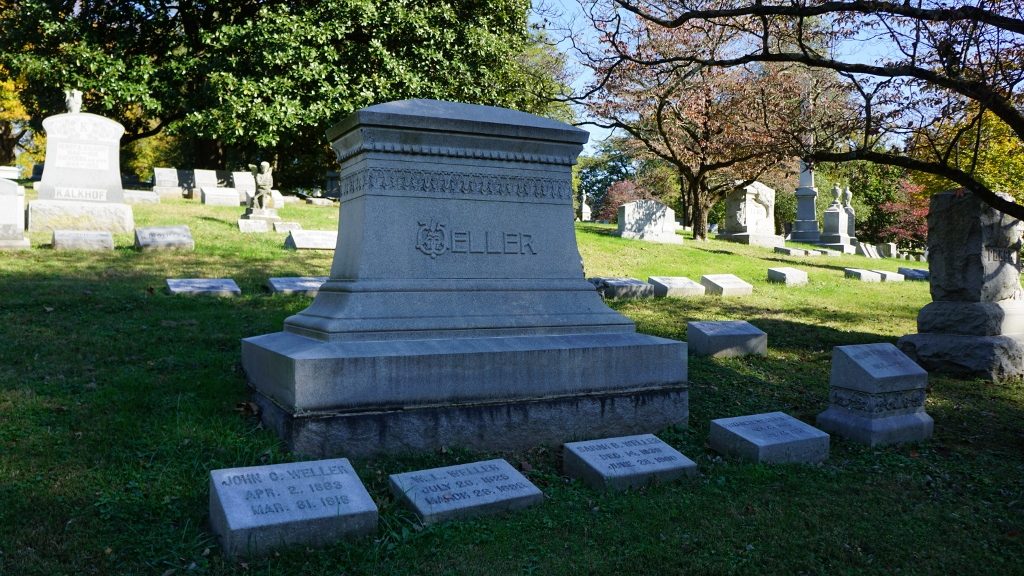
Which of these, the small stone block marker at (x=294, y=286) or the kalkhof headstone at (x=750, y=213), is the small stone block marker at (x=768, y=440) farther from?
the kalkhof headstone at (x=750, y=213)

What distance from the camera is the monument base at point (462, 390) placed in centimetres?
395

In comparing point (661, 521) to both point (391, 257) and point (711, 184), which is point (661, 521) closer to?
point (391, 257)

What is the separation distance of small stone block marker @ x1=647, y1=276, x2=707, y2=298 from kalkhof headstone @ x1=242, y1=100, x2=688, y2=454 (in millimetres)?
6239

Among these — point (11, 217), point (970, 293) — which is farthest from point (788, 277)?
point (11, 217)

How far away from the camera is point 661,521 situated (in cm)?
349

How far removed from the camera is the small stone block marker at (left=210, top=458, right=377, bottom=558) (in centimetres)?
288

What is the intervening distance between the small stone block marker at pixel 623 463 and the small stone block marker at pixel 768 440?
56 cm

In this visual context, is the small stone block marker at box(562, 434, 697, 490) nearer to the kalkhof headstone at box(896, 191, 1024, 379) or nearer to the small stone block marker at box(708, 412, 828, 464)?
the small stone block marker at box(708, 412, 828, 464)

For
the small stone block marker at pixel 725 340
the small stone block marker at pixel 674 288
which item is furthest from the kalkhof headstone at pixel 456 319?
the small stone block marker at pixel 674 288

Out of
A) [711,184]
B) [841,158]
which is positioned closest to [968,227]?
[841,158]

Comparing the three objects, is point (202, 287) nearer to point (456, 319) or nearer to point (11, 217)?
point (11, 217)

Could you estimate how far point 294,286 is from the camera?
348 inches

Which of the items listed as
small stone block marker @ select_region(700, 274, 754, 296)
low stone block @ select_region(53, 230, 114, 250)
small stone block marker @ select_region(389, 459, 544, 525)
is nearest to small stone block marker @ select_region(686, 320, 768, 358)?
small stone block marker @ select_region(389, 459, 544, 525)

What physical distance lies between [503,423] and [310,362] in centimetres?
127
